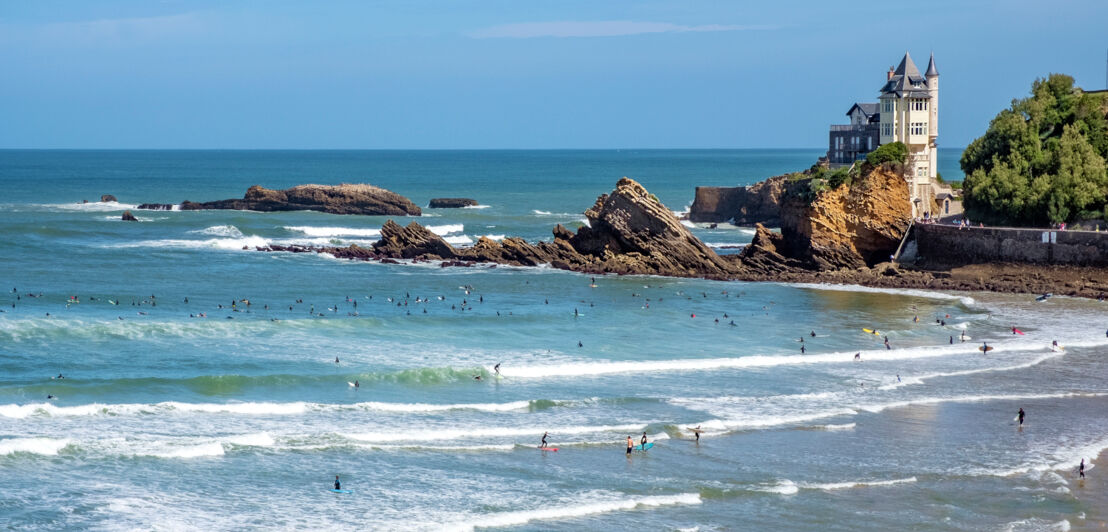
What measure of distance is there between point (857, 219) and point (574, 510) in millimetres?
37637

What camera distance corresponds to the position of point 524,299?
164ft

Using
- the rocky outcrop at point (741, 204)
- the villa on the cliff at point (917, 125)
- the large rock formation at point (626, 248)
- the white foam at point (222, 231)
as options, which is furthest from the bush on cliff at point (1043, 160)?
the white foam at point (222, 231)

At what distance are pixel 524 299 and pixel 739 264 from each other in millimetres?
13993

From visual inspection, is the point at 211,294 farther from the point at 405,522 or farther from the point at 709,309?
the point at 405,522

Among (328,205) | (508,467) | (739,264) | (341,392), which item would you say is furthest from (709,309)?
(328,205)

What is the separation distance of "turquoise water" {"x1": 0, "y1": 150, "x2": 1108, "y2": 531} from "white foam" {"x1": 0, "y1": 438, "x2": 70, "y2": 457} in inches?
2.2

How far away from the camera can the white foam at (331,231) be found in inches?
3156

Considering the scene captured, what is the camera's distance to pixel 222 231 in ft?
259

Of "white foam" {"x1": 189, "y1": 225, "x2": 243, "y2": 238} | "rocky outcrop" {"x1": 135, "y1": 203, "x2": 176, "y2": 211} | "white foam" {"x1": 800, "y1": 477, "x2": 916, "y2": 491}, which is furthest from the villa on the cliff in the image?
"rocky outcrop" {"x1": 135, "y1": 203, "x2": 176, "y2": 211}

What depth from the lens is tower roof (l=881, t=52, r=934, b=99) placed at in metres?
64.4

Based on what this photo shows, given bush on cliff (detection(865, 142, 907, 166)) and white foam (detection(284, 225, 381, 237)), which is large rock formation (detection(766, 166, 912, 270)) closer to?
bush on cliff (detection(865, 142, 907, 166))

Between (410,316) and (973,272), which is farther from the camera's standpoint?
(973,272)

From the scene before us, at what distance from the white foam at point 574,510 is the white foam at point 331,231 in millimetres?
58682

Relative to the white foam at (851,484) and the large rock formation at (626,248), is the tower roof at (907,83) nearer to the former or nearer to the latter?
the large rock formation at (626,248)
